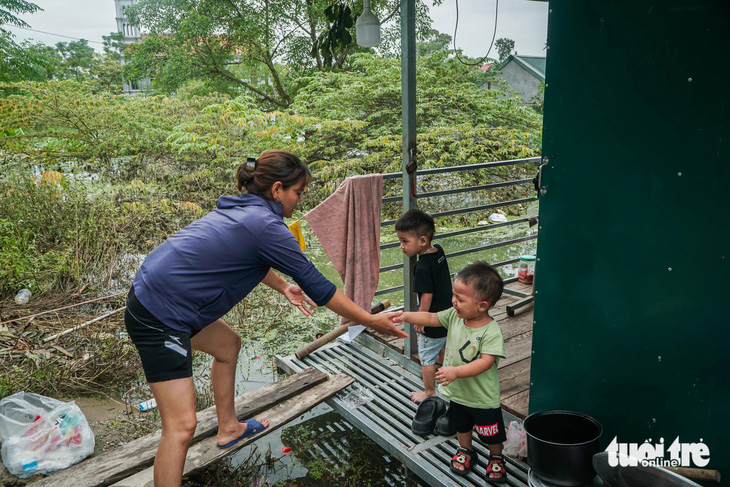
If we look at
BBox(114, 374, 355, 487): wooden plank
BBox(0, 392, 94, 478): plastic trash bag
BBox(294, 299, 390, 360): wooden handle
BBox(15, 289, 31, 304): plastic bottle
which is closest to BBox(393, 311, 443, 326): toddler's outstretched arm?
BBox(114, 374, 355, 487): wooden plank

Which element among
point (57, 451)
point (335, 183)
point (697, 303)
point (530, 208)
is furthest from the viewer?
point (335, 183)

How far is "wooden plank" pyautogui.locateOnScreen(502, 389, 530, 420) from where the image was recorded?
2.99 meters

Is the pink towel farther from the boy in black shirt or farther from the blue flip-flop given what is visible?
the blue flip-flop

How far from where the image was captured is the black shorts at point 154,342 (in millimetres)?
2165

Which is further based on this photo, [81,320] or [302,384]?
[81,320]

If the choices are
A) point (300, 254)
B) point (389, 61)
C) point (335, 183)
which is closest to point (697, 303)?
point (300, 254)

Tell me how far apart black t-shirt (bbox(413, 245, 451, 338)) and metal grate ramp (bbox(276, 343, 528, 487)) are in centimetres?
61

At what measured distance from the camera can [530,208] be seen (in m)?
5.21

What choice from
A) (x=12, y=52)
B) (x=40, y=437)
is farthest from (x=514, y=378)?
(x=12, y=52)

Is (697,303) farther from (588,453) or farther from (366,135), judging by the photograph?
(366,135)

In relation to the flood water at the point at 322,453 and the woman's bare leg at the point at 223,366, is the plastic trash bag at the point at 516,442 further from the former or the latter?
the woman's bare leg at the point at 223,366

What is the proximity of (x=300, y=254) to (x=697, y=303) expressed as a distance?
1.63 meters

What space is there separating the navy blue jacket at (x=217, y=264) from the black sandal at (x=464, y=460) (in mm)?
1183

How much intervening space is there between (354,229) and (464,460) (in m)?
1.63
